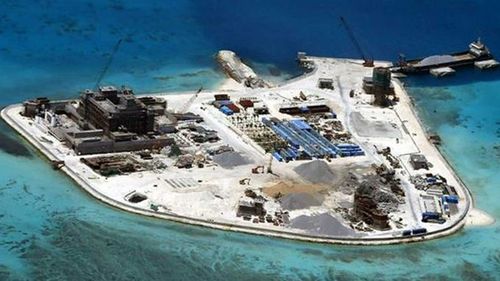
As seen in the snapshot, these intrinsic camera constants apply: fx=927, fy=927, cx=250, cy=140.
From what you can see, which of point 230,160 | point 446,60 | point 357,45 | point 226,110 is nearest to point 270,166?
point 230,160

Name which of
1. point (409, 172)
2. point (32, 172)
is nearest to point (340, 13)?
point (409, 172)

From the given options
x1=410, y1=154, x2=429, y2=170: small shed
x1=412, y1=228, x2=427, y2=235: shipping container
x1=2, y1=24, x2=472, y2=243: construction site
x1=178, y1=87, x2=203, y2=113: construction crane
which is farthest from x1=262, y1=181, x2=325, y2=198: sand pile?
x1=178, y1=87, x2=203, y2=113: construction crane

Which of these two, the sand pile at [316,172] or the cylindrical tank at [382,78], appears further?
the cylindrical tank at [382,78]

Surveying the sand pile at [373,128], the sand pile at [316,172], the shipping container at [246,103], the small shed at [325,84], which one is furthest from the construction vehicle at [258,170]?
the small shed at [325,84]

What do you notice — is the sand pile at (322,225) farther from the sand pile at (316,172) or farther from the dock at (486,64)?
the dock at (486,64)

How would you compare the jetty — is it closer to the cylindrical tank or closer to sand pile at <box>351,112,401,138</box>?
the cylindrical tank

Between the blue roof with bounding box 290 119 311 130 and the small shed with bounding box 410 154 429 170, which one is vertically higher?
the blue roof with bounding box 290 119 311 130
